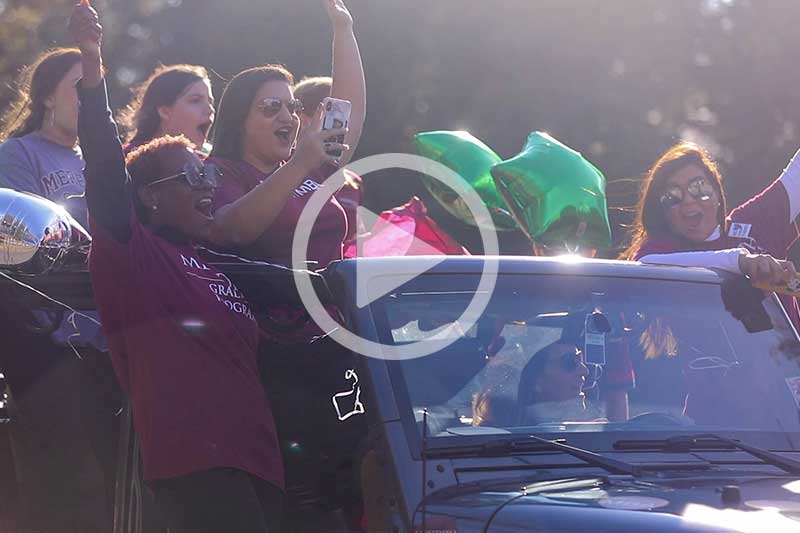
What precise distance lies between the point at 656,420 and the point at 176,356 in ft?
4.16

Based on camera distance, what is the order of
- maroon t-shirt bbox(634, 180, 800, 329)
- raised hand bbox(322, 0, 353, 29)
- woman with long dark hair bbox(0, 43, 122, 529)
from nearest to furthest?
woman with long dark hair bbox(0, 43, 122, 529)
maroon t-shirt bbox(634, 180, 800, 329)
raised hand bbox(322, 0, 353, 29)

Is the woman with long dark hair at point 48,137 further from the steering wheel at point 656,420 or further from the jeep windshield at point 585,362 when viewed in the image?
the steering wheel at point 656,420

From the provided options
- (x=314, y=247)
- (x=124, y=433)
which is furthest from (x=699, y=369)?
(x=124, y=433)

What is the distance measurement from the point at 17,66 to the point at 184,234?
53.9 ft

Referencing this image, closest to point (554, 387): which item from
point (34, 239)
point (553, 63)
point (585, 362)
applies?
point (585, 362)

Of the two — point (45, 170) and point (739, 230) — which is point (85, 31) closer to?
point (45, 170)

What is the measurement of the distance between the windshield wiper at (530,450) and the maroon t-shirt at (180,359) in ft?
1.64

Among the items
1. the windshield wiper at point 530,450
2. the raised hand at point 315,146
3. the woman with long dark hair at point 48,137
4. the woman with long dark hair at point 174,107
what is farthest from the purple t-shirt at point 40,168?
the windshield wiper at point 530,450

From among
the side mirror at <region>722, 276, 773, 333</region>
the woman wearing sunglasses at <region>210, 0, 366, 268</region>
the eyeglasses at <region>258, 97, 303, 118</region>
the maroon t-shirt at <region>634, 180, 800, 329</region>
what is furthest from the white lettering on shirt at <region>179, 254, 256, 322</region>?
the maroon t-shirt at <region>634, 180, 800, 329</region>

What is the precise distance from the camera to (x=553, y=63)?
62.3 feet

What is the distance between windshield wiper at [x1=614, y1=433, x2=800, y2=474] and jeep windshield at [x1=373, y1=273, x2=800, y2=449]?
51mm

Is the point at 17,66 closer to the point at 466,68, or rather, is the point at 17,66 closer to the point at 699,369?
the point at 466,68

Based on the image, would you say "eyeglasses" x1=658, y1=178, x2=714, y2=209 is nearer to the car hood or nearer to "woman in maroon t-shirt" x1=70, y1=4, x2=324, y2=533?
the car hood

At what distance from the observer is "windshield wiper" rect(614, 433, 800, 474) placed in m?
3.47
